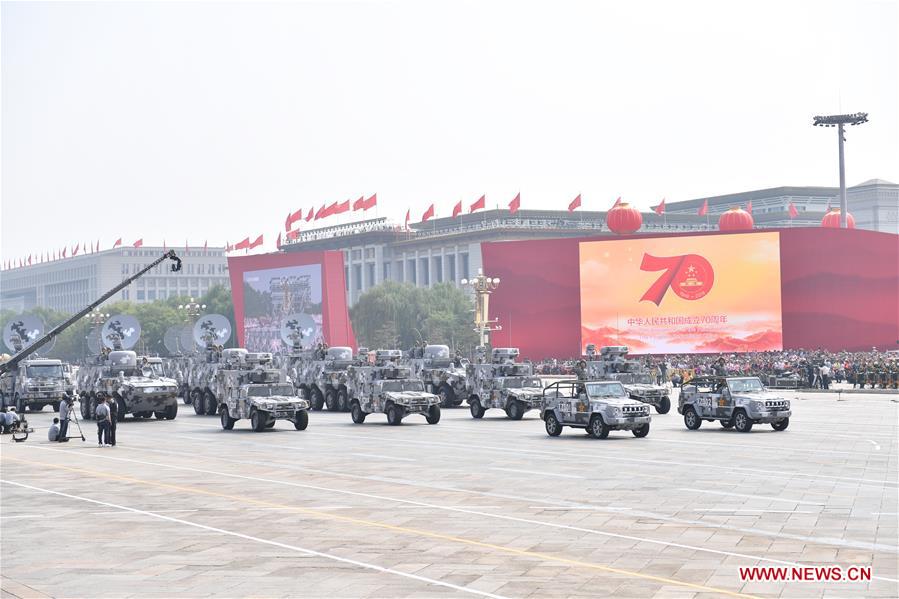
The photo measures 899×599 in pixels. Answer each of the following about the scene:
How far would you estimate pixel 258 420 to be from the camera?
42.2 m

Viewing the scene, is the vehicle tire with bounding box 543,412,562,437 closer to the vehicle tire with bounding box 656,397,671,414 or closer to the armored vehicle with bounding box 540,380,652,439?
the armored vehicle with bounding box 540,380,652,439

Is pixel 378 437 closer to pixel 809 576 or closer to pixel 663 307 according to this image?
pixel 809 576

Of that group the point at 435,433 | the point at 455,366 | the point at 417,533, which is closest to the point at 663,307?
the point at 455,366

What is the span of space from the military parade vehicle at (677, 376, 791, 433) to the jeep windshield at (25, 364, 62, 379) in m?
29.6

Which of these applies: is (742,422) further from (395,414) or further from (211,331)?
(211,331)

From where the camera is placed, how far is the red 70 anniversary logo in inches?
3504

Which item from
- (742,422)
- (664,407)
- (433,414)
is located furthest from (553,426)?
(664,407)

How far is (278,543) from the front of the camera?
18094 millimetres

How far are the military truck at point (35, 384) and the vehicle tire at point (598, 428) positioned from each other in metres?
28.0

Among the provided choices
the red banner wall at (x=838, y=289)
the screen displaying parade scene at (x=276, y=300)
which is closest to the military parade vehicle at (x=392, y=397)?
the red banner wall at (x=838, y=289)

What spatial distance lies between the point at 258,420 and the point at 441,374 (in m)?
15.2

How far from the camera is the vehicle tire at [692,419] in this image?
130ft

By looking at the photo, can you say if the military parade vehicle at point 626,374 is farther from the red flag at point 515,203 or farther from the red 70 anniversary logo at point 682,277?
the red flag at point 515,203

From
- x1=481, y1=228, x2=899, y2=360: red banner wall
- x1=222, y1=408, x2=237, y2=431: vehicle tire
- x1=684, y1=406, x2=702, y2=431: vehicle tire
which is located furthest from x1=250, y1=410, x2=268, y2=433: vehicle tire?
x1=481, y1=228, x2=899, y2=360: red banner wall
